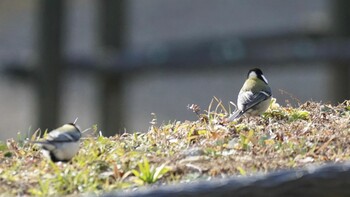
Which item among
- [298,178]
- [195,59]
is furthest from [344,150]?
[195,59]

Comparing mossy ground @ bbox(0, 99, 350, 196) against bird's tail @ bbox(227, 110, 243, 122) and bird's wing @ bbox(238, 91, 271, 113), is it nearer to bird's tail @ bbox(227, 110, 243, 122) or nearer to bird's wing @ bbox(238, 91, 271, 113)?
bird's tail @ bbox(227, 110, 243, 122)

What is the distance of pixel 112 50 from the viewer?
981cm

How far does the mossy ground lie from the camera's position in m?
3.98

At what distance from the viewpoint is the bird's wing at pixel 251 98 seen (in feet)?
19.5

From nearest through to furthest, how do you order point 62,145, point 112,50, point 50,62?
1. point 62,145
2. point 50,62
3. point 112,50

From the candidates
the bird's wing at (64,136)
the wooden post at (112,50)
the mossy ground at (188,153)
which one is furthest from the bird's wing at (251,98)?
the wooden post at (112,50)

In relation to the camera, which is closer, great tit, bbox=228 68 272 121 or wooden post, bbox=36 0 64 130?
great tit, bbox=228 68 272 121

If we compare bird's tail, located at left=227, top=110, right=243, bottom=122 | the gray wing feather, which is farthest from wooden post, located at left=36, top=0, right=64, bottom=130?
bird's tail, located at left=227, top=110, right=243, bottom=122

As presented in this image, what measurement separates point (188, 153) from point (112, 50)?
18.0ft

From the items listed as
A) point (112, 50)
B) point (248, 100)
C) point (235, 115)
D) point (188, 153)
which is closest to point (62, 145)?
point (188, 153)

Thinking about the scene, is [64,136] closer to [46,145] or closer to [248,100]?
[46,145]

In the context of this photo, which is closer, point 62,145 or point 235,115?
point 62,145

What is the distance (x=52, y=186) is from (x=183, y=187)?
0.99 meters

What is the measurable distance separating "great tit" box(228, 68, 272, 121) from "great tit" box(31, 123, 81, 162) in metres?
1.18
